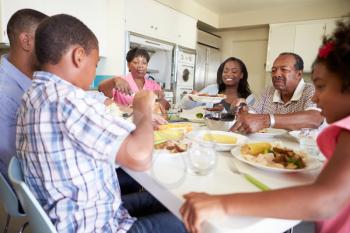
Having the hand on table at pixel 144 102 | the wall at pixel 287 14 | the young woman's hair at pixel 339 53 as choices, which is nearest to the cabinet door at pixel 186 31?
the wall at pixel 287 14

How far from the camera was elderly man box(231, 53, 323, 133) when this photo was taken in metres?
1.21

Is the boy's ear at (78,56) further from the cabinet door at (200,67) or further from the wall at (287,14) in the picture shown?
the wall at (287,14)

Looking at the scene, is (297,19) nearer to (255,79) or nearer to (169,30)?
(255,79)

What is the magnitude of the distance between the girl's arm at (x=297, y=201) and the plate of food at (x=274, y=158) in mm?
203

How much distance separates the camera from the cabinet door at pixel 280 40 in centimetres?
406

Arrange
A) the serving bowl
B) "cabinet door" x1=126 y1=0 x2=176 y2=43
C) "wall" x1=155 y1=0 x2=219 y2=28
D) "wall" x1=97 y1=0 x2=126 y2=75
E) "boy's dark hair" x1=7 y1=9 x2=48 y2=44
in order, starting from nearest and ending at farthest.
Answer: "boy's dark hair" x1=7 y1=9 x2=48 y2=44
the serving bowl
"wall" x1=97 y1=0 x2=126 y2=75
"cabinet door" x1=126 y1=0 x2=176 y2=43
"wall" x1=155 y1=0 x2=219 y2=28

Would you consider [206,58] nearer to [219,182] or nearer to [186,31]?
[186,31]

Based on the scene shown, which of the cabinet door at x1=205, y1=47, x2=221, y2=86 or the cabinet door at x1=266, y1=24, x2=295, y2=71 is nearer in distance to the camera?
the cabinet door at x1=266, y1=24, x2=295, y2=71

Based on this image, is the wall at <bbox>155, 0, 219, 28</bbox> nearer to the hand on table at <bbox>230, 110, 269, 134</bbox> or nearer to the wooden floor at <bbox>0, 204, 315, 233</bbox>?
the hand on table at <bbox>230, 110, 269, 134</bbox>

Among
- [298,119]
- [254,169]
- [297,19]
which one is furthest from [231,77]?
[297,19]


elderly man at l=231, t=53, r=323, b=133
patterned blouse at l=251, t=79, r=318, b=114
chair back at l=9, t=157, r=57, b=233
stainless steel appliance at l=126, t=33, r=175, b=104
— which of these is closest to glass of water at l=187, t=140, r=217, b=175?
chair back at l=9, t=157, r=57, b=233

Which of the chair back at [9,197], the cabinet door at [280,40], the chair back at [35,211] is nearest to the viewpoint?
the chair back at [35,211]

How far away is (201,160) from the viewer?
2.27 ft

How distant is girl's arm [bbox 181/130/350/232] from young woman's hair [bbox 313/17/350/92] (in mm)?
116
